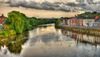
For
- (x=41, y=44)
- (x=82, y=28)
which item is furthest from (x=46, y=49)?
(x=82, y=28)

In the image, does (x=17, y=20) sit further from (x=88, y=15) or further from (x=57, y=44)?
(x=88, y=15)

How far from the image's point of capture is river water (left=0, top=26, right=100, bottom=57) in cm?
371

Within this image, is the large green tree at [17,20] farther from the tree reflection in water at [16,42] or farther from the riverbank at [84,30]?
the riverbank at [84,30]

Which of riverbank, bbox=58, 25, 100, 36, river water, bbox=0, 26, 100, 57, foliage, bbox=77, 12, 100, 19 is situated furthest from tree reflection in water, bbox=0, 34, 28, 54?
foliage, bbox=77, 12, 100, 19

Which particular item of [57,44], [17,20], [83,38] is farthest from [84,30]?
[17,20]

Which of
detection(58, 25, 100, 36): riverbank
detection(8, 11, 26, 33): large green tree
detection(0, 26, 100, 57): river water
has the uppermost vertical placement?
detection(8, 11, 26, 33): large green tree

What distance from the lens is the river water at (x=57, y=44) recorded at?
3.71m

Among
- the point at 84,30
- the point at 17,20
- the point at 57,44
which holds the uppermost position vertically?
the point at 17,20

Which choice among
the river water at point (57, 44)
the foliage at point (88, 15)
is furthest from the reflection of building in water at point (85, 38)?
the foliage at point (88, 15)

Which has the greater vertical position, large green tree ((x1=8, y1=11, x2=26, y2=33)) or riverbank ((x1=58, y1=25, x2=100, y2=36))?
large green tree ((x1=8, y1=11, x2=26, y2=33))

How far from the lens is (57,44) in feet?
12.3

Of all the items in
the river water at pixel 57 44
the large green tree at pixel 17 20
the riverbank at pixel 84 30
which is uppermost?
the large green tree at pixel 17 20

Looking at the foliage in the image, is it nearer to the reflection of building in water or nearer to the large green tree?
the reflection of building in water

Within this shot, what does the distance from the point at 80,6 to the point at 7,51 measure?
1.17m
